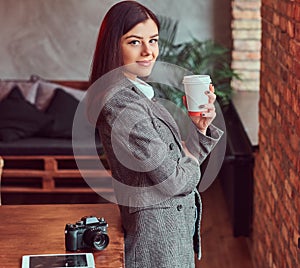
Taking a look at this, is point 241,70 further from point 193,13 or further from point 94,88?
point 94,88

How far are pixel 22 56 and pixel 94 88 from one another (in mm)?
4179

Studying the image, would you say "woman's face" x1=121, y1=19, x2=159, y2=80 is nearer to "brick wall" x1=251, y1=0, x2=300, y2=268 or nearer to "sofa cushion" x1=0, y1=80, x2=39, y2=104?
"brick wall" x1=251, y1=0, x2=300, y2=268

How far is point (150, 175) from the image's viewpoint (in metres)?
2.34

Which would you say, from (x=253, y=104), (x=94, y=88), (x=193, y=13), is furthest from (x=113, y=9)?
(x=193, y=13)

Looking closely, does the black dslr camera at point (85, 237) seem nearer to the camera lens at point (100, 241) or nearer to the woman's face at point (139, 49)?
the camera lens at point (100, 241)

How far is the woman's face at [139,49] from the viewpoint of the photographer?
2.36 m

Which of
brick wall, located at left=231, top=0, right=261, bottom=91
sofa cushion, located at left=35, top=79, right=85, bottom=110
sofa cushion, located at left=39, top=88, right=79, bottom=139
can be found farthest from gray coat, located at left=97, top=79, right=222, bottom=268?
sofa cushion, located at left=35, top=79, right=85, bottom=110

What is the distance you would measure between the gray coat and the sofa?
297cm

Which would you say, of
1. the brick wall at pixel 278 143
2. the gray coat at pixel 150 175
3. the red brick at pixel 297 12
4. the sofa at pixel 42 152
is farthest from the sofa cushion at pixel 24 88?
the gray coat at pixel 150 175

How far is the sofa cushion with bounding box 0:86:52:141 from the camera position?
5.62m

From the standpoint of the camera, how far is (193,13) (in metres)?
6.32

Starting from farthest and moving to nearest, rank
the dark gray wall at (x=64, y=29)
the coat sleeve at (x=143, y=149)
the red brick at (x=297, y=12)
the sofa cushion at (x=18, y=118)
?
the dark gray wall at (x=64, y=29), the sofa cushion at (x=18, y=118), the red brick at (x=297, y=12), the coat sleeve at (x=143, y=149)

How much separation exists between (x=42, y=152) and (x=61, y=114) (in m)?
0.49

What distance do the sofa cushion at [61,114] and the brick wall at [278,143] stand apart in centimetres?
203
